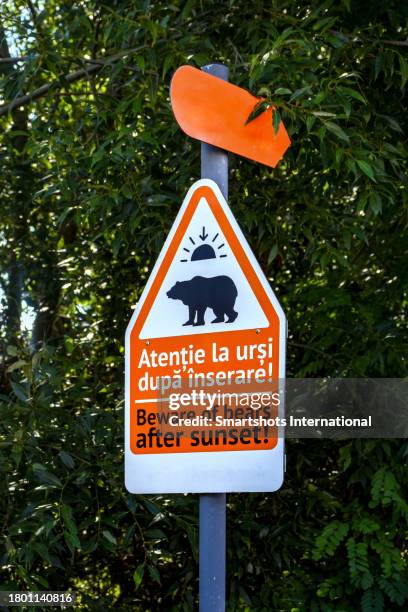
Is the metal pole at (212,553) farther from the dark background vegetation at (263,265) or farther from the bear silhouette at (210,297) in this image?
the dark background vegetation at (263,265)

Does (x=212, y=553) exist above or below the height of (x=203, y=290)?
below

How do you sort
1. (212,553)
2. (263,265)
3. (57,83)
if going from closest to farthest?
(212,553), (57,83), (263,265)

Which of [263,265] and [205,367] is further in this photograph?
[263,265]

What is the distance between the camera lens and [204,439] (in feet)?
6.41

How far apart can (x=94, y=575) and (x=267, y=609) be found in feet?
3.14

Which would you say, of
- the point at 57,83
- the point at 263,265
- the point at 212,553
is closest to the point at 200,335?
the point at 212,553

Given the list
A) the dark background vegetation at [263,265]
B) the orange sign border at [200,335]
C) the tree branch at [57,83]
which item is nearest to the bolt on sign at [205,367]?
the orange sign border at [200,335]

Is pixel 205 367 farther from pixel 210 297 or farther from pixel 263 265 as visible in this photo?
pixel 263 265

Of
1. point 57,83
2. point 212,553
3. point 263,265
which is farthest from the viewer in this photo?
point 263,265

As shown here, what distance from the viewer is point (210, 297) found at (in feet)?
6.49

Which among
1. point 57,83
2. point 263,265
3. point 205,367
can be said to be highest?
point 57,83

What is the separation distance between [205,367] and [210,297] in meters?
0.16

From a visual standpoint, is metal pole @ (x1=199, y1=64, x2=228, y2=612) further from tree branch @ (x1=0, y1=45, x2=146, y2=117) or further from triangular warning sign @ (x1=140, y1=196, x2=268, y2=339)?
tree branch @ (x1=0, y1=45, x2=146, y2=117)

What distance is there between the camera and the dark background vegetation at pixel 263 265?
399 cm
